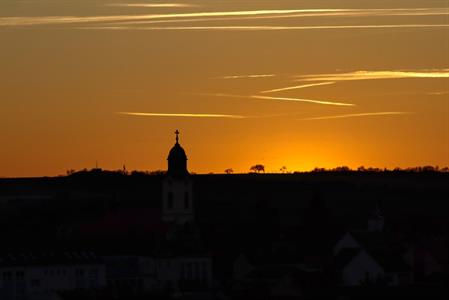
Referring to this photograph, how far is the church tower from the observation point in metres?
192

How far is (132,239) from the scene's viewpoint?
195500 millimetres

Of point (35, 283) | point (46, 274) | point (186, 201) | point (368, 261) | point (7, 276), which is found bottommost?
point (368, 261)

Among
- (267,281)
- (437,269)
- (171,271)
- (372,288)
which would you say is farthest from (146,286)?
(437,269)

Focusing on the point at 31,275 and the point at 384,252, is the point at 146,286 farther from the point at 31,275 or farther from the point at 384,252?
the point at 384,252

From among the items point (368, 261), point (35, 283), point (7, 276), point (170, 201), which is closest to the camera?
point (368, 261)

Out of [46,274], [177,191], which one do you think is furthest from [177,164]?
[46,274]

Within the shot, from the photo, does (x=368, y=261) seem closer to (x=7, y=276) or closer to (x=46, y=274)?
(x=46, y=274)

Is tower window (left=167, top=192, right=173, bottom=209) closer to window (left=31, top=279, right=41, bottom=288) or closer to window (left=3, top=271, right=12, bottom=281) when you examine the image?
window (left=31, top=279, right=41, bottom=288)

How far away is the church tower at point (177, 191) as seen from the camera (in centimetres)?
19238

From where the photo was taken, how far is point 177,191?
637 ft

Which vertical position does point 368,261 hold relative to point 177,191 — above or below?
below

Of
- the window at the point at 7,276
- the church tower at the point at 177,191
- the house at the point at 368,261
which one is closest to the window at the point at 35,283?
the window at the point at 7,276

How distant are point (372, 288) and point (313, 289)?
6.28 meters

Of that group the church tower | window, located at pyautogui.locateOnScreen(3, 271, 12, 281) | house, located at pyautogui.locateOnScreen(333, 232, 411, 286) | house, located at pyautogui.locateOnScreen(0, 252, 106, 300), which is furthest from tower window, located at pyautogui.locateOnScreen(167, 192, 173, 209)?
window, located at pyautogui.locateOnScreen(3, 271, 12, 281)
